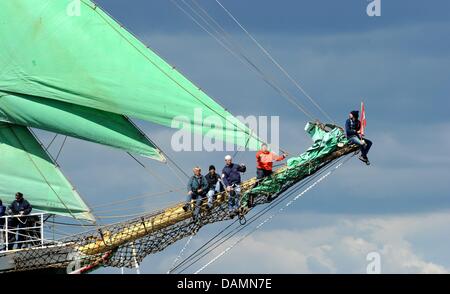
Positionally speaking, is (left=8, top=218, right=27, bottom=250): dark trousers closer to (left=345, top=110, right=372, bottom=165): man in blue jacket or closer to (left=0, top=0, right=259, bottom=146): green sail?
(left=0, top=0, right=259, bottom=146): green sail

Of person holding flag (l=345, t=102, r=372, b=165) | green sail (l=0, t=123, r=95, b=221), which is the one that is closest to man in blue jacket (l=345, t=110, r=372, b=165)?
person holding flag (l=345, t=102, r=372, b=165)

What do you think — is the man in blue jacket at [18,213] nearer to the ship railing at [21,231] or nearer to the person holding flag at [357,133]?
the ship railing at [21,231]

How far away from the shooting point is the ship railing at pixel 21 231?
65.7 metres

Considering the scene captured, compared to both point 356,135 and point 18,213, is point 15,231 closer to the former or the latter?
point 18,213

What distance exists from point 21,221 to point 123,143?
13.2 feet

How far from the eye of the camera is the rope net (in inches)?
2537

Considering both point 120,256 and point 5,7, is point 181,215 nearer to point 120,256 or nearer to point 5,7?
point 120,256

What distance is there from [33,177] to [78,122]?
10.1ft

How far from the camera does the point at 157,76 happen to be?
65.5 metres

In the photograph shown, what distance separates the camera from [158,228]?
66062 millimetres

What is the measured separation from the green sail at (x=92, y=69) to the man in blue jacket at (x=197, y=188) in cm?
136

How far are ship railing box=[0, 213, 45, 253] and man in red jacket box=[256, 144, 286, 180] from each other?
23.2 feet

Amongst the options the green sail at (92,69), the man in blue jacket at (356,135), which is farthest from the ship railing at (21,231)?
the man in blue jacket at (356,135)
